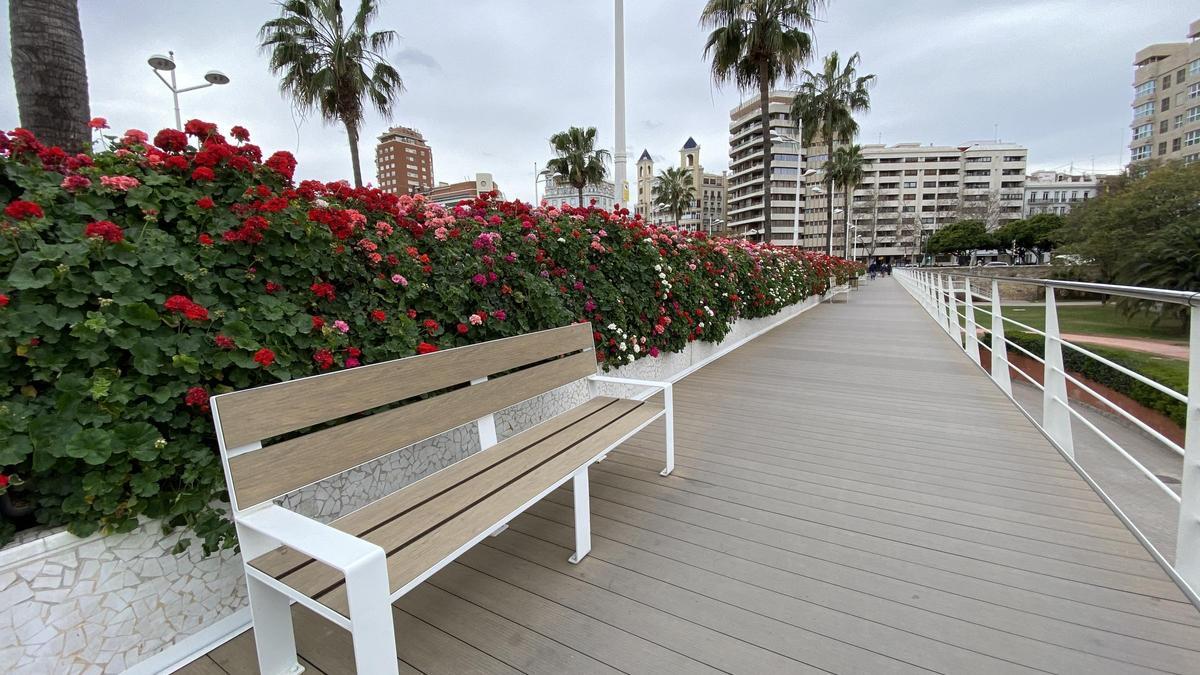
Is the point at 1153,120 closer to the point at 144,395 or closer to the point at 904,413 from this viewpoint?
the point at 904,413

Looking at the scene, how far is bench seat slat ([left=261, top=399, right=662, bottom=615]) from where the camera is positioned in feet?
4.24

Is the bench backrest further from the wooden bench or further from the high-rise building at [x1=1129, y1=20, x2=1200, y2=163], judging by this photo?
the high-rise building at [x1=1129, y1=20, x2=1200, y2=163]

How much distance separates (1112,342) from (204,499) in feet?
72.1

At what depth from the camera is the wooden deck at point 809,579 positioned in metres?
1.55

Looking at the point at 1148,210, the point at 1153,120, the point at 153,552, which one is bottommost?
the point at 153,552

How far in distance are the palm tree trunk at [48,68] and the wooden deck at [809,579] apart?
96.5 inches

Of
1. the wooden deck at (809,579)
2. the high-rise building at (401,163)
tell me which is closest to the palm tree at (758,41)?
the wooden deck at (809,579)

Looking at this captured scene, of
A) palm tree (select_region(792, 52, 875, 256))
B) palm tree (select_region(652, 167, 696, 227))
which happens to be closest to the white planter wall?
palm tree (select_region(792, 52, 875, 256))

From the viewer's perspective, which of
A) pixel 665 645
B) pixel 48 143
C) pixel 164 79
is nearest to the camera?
pixel 665 645

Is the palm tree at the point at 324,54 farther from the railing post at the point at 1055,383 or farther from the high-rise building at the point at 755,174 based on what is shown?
the high-rise building at the point at 755,174

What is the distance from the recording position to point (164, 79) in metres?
8.98

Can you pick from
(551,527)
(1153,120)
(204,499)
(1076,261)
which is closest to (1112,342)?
(1076,261)

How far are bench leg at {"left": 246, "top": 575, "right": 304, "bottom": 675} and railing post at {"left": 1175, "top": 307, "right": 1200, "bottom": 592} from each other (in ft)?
9.75

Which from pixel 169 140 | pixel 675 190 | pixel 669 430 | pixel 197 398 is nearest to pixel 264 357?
pixel 197 398
